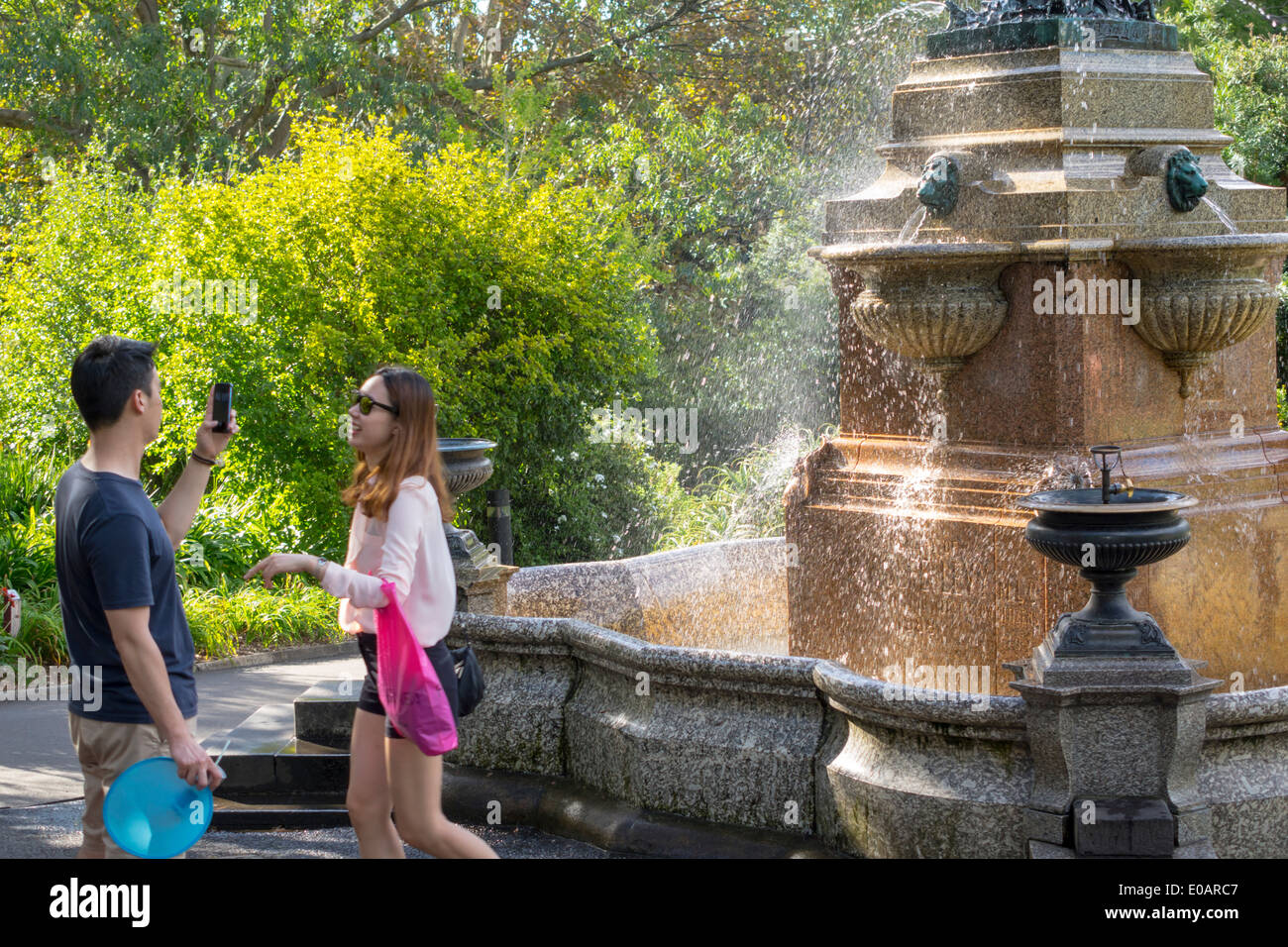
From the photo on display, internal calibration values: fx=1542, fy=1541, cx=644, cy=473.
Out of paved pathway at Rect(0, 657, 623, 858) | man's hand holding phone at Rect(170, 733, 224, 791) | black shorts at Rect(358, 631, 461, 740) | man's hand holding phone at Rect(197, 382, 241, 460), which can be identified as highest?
man's hand holding phone at Rect(197, 382, 241, 460)

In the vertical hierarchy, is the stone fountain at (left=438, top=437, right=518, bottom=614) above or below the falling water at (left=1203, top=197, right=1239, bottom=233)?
below

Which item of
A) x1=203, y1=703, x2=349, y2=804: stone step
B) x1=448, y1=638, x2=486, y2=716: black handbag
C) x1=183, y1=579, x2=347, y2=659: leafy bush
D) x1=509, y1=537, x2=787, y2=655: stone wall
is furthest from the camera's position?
x1=183, y1=579, x2=347, y2=659: leafy bush

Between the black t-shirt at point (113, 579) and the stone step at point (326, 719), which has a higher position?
the black t-shirt at point (113, 579)

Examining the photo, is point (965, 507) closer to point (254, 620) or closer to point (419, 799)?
point (419, 799)

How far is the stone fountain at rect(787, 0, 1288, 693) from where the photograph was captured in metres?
6.15

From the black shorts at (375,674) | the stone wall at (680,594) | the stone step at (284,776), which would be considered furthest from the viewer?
the stone wall at (680,594)

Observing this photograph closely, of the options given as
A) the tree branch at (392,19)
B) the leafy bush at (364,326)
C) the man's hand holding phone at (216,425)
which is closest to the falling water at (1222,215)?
the man's hand holding phone at (216,425)

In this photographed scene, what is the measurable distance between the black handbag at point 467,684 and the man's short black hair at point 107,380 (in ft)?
3.74

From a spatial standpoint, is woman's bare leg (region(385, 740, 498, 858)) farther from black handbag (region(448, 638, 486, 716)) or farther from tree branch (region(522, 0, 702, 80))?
tree branch (region(522, 0, 702, 80))

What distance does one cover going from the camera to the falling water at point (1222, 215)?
651cm

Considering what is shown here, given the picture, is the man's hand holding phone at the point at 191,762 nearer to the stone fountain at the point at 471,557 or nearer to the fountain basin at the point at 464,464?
the stone fountain at the point at 471,557

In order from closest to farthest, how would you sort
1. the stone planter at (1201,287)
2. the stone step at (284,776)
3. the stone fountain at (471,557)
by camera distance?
1. the stone planter at (1201,287)
2. the stone step at (284,776)
3. the stone fountain at (471,557)

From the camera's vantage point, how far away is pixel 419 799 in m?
4.09

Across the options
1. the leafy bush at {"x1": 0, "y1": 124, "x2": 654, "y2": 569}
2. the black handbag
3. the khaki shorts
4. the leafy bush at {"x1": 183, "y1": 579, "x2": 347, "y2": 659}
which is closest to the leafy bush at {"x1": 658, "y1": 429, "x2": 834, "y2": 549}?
the leafy bush at {"x1": 0, "y1": 124, "x2": 654, "y2": 569}
